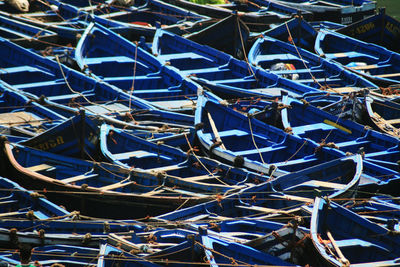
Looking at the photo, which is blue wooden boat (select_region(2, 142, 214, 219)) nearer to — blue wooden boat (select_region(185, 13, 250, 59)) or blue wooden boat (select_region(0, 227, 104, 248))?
blue wooden boat (select_region(0, 227, 104, 248))

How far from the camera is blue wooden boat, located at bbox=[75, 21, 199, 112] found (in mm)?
22609

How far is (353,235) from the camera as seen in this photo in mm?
14922

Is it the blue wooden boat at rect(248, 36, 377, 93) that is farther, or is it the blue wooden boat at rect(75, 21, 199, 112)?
the blue wooden boat at rect(248, 36, 377, 93)

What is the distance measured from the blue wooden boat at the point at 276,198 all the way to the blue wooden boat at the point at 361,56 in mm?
7237

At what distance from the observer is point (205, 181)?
57.5 ft

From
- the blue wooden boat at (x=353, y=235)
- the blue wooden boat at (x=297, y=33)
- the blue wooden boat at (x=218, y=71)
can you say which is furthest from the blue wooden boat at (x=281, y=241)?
the blue wooden boat at (x=297, y=33)

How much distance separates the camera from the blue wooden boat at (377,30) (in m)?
27.1

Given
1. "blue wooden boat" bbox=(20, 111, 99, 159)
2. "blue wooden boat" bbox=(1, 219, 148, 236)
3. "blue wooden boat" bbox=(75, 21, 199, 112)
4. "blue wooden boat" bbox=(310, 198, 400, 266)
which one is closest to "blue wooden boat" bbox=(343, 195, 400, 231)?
"blue wooden boat" bbox=(310, 198, 400, 266)

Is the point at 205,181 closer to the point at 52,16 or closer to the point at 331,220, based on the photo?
the point at 331,220

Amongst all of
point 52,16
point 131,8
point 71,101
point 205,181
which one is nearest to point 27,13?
point 52,16

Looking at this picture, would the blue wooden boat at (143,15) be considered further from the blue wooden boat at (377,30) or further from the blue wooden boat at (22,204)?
the blue wooden boat at (22,204)

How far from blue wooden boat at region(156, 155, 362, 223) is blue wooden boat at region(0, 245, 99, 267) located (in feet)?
6.05

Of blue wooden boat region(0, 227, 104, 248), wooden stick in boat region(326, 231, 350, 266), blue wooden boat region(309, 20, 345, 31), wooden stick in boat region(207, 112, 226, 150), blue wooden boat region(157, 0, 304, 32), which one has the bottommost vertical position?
blue wooden boat region(0, 227, 104, 248)

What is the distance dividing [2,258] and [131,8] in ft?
56.6
